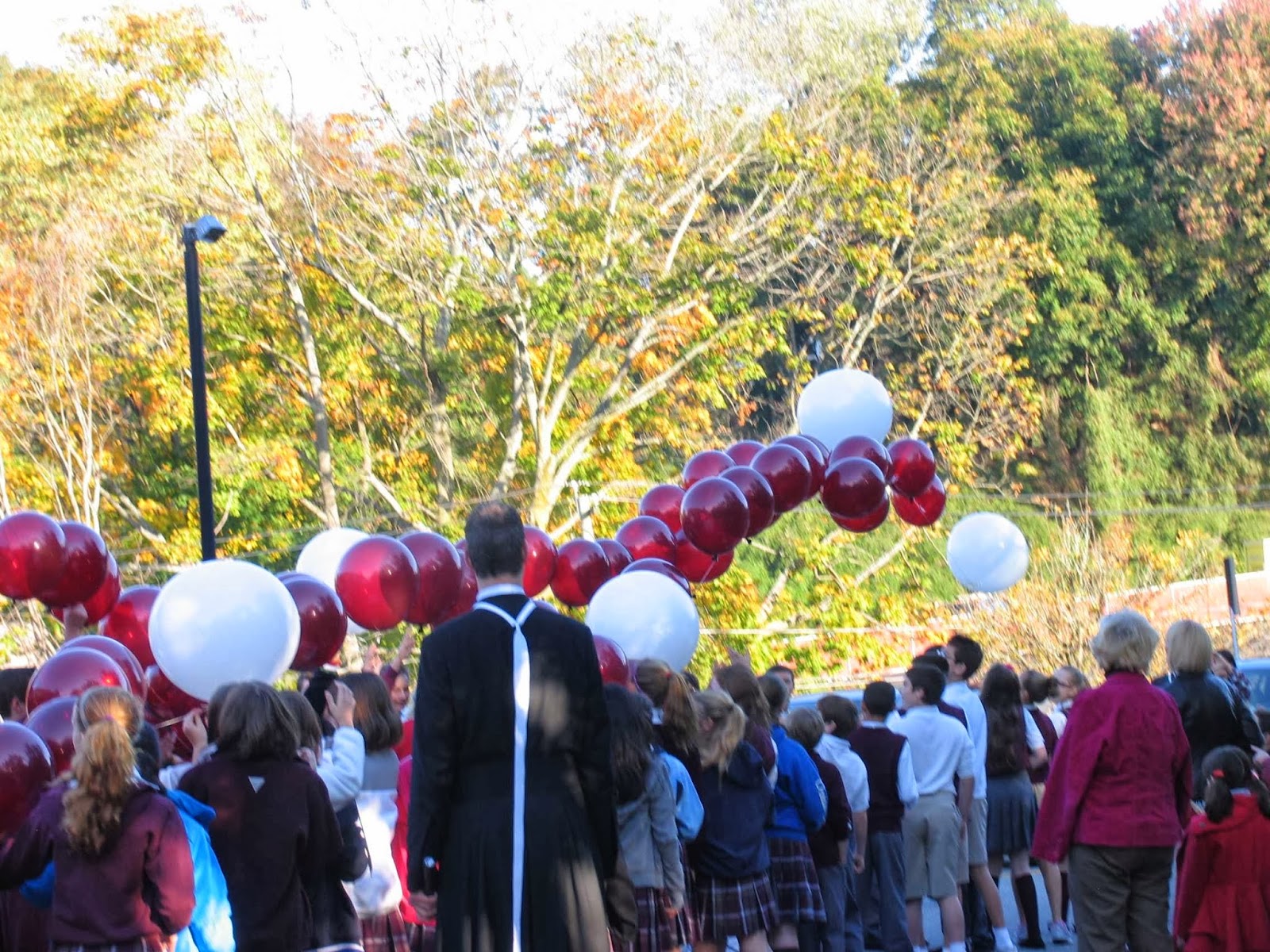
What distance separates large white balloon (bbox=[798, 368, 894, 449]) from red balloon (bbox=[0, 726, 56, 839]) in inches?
279

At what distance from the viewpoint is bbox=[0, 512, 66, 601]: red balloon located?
303 inches

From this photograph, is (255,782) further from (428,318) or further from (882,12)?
(882,12)

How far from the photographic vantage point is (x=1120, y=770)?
245 inches

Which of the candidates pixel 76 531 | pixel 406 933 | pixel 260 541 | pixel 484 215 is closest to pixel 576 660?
pixel 406 933

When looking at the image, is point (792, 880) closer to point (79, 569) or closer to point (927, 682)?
point (927, 682)

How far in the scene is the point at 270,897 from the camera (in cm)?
512

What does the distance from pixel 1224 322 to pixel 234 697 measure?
3108 cm

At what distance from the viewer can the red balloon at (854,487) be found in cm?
1038

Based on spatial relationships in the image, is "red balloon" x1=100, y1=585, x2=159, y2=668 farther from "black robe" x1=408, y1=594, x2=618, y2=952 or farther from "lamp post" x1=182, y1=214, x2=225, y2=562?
"black robe" x1=408, y1=594, x2=618, y2=952

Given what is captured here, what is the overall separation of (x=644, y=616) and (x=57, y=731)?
11.6 feet

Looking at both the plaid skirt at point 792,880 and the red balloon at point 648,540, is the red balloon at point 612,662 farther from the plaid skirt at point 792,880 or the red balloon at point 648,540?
the red balloon at point 648,540

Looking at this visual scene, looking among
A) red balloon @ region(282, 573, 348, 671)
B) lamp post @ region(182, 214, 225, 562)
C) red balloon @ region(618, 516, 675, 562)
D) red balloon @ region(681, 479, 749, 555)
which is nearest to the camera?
red balloon @ region(282, 573, 348, 671)

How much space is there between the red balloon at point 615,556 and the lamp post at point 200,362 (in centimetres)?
372

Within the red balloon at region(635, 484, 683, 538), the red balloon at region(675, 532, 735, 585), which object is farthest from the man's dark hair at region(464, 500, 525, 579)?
the red balloon at region(635, 484, 683, 538)
